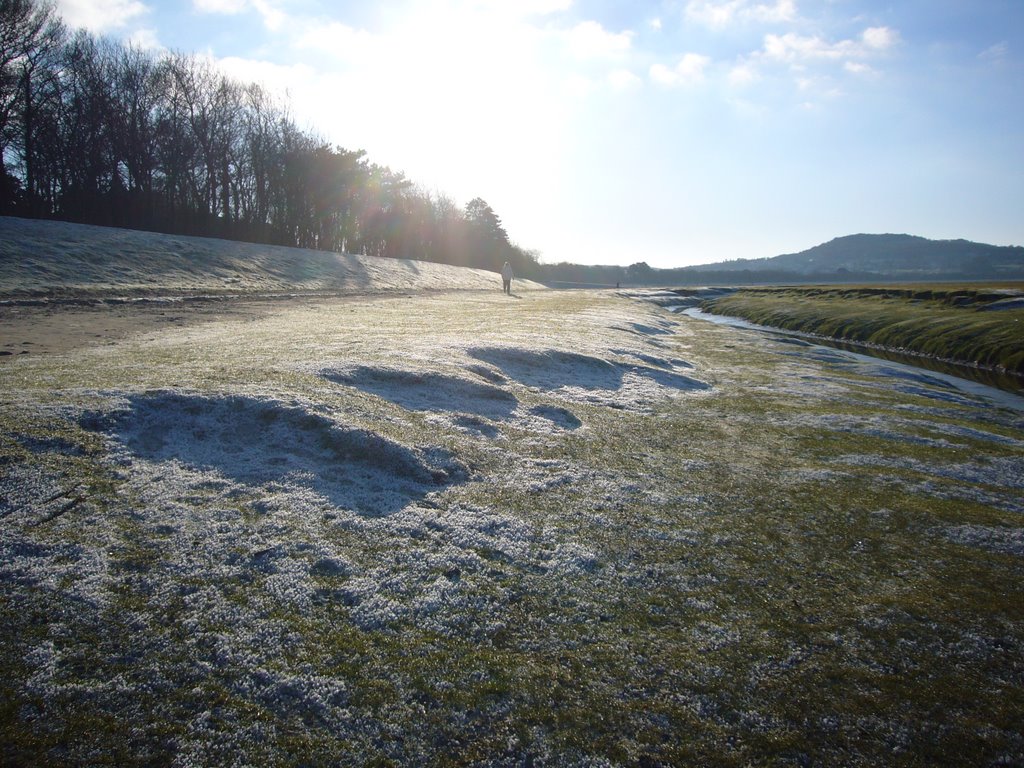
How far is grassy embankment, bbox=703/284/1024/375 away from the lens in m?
26.4

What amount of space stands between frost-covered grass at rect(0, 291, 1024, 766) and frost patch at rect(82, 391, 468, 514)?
Answer: 0.15 feet

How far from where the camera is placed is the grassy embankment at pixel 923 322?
26.4m

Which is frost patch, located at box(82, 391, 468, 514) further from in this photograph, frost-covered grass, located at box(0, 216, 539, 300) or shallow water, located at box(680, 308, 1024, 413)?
frost-covered grass, located at box(0, 216, 539, 300)

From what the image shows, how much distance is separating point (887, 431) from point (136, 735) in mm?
13616

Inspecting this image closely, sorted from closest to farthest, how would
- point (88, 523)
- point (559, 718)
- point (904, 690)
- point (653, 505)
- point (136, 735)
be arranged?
point (136, 735) < point (559, 718) < point (904, 690) < point (88, 523) < point (653, 505)

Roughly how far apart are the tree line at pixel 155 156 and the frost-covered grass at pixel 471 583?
178 feet

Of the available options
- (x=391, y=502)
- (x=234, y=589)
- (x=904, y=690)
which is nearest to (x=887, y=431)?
(x=904, y=690)

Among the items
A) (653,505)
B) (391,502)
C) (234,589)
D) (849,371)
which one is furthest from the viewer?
(849,371)

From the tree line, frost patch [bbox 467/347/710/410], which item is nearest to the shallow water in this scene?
frost patch [bbox 467/347/710/410]

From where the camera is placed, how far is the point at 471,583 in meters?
5.45

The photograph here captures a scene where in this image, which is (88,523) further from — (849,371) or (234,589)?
(849,371)

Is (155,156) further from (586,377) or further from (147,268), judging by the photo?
(586,377)

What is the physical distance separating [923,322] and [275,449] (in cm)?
4031

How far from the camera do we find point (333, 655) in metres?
4.34
